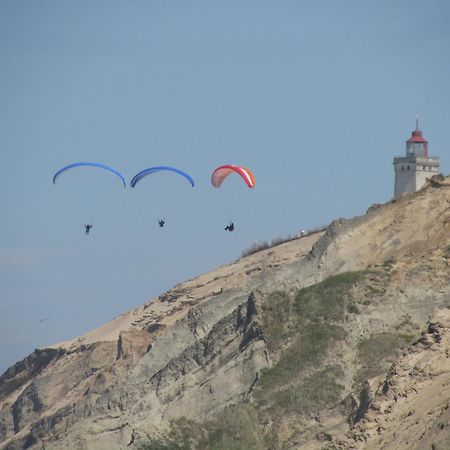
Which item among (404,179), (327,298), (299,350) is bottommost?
(299,350)

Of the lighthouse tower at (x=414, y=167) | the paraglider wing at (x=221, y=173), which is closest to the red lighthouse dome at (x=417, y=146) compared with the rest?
the lighthouse tower at (x=414, y=167)

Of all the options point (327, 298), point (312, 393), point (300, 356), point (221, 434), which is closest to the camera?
point (221, 434)

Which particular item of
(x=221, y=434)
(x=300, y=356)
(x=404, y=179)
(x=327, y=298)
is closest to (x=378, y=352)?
(x=300, y=356)

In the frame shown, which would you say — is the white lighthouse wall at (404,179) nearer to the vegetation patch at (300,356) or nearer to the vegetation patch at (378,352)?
the vegetation patch at (300,356)

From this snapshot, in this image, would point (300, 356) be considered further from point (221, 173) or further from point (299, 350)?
point (221, 173)

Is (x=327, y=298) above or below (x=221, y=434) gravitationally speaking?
above

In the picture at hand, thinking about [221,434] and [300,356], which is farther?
[300,356]
